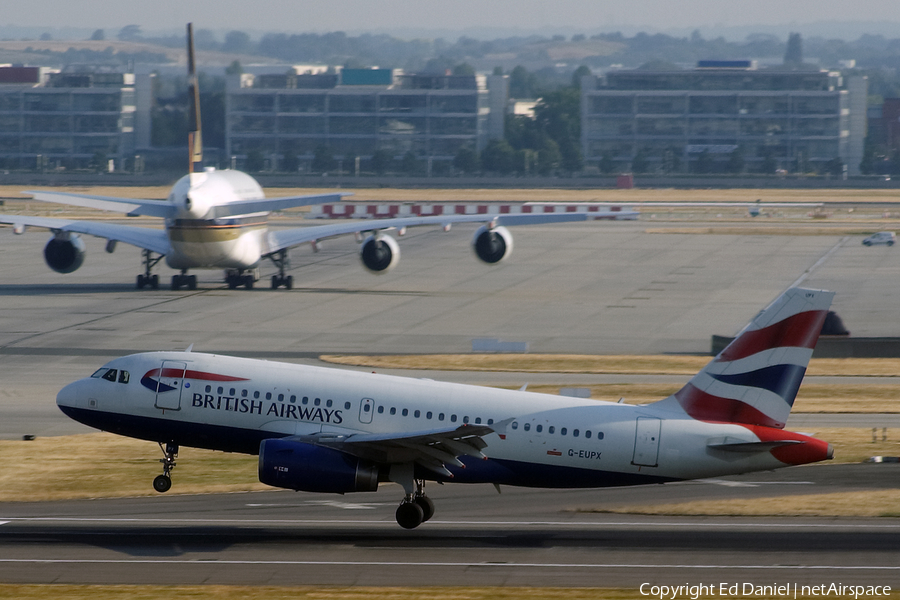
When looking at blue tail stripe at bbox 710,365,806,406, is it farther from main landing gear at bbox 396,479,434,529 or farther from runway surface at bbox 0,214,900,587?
main landing gear at bbox 396,479,434,529

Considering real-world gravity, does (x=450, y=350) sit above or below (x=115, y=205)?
below

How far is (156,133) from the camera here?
10875 centimetres

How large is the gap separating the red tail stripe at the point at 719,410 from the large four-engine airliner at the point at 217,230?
4541cm

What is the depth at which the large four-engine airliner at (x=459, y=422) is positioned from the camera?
32.8m

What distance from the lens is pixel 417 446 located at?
32250mm

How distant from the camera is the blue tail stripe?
3341cm

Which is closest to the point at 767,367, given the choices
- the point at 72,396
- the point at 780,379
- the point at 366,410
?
the point at 780,379

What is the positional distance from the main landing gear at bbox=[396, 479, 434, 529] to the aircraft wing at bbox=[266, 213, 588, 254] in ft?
160

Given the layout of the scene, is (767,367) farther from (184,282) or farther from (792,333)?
(184,282)

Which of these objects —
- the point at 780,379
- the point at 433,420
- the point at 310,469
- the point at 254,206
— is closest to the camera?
the point at 310,469

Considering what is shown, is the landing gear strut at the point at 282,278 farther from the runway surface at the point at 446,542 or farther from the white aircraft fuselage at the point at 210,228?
the runway surface at the point at 446,542

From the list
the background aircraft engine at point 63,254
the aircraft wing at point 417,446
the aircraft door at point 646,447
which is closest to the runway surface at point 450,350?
the aircraft door at point 646,447

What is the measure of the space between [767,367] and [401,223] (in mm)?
53275

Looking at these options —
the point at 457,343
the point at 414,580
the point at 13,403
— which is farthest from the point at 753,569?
the point at 457,343
